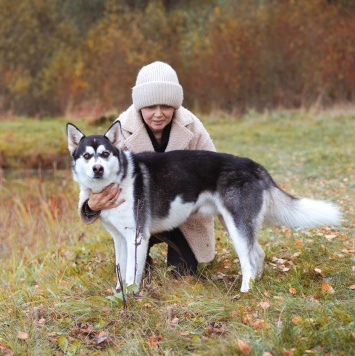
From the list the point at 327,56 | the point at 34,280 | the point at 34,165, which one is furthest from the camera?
the point at 327,56

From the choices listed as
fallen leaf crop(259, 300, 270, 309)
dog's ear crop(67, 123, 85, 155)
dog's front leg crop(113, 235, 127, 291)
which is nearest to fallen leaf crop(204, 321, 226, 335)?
fallen leaf crop(259, 300, 270, 309)

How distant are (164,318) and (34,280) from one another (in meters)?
2.37

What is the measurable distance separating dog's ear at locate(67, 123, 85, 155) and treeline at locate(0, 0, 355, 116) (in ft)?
53.7

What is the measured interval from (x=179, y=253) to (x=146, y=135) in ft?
3.46

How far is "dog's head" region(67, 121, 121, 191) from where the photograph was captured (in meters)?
4.02

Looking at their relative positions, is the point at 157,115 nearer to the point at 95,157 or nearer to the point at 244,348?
the point at 95,157

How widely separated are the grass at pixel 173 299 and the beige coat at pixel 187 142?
10.2 inches

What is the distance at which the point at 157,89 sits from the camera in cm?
462

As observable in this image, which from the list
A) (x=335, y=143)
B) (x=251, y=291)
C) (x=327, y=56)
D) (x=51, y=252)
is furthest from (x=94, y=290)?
(x=327, y=56)

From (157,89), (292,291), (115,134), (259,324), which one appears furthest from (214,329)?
(157,89)

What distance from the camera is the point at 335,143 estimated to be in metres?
13.2

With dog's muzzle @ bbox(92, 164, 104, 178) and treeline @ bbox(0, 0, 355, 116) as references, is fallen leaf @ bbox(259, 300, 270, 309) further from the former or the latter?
treeline @ bbox(0, 0, 355, 116)

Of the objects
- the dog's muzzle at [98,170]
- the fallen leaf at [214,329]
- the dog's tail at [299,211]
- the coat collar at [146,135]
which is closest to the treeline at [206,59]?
the coat collar at [146,135]

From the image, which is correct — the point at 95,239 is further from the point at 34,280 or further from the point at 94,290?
the point at 94,290
